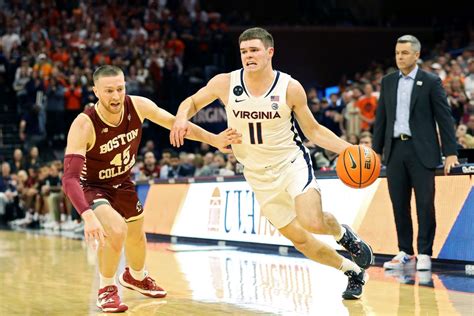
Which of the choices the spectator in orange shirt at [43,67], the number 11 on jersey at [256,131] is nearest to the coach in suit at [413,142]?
the number 11 on jersey at [256,131]

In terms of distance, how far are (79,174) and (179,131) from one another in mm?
826

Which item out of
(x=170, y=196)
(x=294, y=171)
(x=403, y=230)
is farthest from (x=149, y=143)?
(x=294, y=171)

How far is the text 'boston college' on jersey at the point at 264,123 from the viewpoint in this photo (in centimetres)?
679

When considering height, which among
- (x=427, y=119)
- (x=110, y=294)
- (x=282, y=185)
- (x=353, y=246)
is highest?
(x=427, y=119)

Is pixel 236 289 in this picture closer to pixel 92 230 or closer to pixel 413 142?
pixel 92 230

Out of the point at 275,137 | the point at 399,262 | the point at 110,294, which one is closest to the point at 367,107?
the point at 399,262

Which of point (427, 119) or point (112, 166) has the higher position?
point (427, 119)

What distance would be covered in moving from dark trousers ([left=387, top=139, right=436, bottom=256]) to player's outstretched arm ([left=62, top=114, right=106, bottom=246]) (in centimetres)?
349

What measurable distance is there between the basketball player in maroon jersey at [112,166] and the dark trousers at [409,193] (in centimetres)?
273

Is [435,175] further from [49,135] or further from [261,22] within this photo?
[261,22]

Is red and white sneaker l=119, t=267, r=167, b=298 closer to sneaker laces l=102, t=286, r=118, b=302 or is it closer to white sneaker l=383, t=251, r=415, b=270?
sneaker laces l=102, t=286, r=118, b=302

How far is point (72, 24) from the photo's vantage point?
975 inches

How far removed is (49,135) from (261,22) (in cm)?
1058

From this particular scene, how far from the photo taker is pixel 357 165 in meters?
6.77
